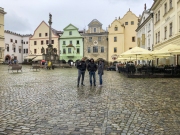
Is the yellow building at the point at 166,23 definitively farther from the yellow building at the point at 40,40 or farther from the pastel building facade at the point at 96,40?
the yellow building at the point at 40,40

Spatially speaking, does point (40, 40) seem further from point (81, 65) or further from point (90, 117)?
point (90, 117)

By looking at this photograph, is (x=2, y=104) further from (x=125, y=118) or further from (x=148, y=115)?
(x=148, y=115)

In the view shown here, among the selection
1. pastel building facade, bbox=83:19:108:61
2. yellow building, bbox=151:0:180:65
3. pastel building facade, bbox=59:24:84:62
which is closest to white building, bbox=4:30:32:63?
pastel building facade, bbox=59:24:84:62

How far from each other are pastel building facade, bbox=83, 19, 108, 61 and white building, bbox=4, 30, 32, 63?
2820 cm

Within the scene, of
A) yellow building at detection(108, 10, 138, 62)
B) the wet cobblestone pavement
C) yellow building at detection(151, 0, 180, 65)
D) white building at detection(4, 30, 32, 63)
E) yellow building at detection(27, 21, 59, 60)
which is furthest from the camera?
white building at detection(4, 30, 32, 63)

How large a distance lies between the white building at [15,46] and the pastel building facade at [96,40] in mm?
28197

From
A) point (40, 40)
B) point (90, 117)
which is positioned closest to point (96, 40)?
point (40, 40)

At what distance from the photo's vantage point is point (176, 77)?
61.6ft

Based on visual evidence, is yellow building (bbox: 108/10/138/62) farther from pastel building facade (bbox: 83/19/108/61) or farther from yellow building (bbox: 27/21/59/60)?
yellow building (bbox: 27/21/59/60)

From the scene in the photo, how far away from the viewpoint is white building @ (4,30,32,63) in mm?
70363

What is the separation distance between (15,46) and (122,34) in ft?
130

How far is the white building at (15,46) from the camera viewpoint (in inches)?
2770

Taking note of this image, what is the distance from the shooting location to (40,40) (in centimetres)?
6594

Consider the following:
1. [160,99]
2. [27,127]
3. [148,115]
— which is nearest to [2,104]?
[27,127]
